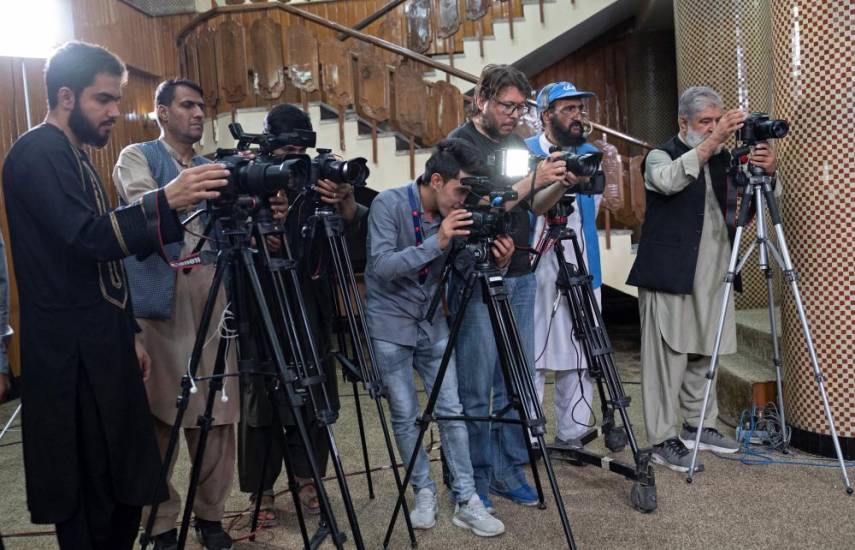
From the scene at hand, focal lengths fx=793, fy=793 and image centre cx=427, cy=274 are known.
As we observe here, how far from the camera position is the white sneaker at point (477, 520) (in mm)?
2854

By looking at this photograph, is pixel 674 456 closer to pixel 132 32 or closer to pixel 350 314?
pixel 350 314

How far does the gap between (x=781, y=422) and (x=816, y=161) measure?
1.22 meters

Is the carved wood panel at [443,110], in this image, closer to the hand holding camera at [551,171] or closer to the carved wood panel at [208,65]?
the carved wood panel at [208,65]

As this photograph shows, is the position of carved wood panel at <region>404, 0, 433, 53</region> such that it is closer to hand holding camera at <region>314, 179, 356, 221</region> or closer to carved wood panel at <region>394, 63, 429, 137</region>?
carved wood panel at <region>394, 63, 429, 137</region>

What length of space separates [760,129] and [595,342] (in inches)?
45.6

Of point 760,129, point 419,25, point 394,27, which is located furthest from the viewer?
point 394,27

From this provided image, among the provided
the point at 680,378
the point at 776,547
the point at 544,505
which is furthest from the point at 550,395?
the point at 776,547

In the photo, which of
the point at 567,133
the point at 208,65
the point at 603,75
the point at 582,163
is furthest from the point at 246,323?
the point at 603,75

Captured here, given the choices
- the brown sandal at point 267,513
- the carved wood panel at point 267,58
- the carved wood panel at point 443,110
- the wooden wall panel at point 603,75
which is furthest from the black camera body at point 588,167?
the wooden wall panel at point 603,75

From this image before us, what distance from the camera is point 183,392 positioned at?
2193 mm

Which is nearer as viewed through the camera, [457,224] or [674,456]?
[457,224]

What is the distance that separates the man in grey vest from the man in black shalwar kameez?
427 millimetres

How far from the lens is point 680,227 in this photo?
3.57 m

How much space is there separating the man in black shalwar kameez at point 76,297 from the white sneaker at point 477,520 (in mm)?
1183
